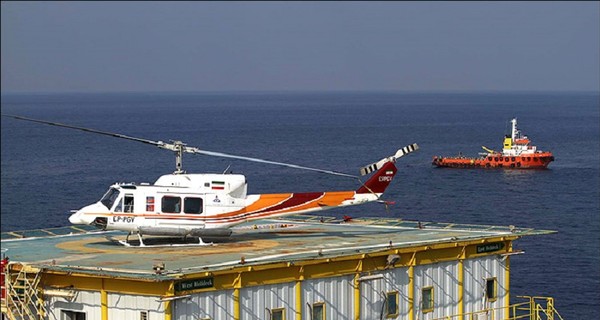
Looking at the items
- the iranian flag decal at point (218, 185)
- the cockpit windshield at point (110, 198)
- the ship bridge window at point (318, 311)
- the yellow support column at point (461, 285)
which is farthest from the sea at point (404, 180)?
the yellow support column at point (461, 285)

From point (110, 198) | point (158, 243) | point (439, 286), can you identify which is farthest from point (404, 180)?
point (110, 198)

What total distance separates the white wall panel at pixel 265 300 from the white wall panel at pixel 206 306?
1.57ft

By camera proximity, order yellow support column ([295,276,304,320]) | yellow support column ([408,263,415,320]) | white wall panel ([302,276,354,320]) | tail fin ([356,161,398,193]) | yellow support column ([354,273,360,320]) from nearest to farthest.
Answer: yellow support column ([295,276,304,320]) → white wall panel ([302,276,354,320]) → yellow support column ([354,273,360,320]) → yellow support column ([408,263,415,320]) → tail fin ([356,161,398,193])

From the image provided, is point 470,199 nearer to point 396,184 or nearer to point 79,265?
point 396,184

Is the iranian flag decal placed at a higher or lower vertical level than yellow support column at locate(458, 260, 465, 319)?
higher

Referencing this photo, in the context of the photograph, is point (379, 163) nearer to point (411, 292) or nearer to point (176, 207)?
point (411, 292)

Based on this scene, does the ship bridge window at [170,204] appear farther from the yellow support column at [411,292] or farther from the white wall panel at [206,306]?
the yellow support column at [411,292]

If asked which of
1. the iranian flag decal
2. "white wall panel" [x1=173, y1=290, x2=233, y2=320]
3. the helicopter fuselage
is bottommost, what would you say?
"white wall panel" [x1=173, y1=290, x2=233, y2=320]

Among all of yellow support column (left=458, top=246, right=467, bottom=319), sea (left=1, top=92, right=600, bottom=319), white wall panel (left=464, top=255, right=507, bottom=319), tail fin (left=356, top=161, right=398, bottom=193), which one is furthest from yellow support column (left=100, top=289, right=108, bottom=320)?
sea (left=1, top=92, right=600, bottom=319)

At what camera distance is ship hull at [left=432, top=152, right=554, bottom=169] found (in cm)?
13512

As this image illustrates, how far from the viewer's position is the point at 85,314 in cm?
3005

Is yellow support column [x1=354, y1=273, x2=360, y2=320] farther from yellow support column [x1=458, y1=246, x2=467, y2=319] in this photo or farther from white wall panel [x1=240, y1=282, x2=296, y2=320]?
yellow support column [x1=458, y1=246, x2=467, y2=319]

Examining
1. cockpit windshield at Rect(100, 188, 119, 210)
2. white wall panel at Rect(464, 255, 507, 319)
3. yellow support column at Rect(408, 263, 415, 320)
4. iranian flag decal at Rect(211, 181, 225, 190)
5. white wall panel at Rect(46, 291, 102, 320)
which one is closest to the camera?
white wall panel at Rect(46, 291, 102, 320)

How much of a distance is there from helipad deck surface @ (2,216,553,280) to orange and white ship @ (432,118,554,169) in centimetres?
9422
